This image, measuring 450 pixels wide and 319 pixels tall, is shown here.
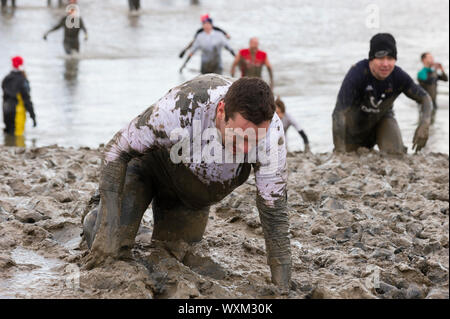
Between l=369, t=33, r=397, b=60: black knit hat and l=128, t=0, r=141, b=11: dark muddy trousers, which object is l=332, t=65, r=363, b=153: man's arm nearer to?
l=369, t=33, r=397, b=60: black knit hat

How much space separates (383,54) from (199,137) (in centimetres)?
406

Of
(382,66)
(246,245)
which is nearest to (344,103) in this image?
(382,66)

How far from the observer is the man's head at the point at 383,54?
7414 mm

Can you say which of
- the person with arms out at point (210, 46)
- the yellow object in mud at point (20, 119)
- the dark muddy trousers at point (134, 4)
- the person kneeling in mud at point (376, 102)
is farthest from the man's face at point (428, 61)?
the dark muddy trousers at point (134, 4)

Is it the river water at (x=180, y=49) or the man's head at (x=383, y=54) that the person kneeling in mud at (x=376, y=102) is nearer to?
the man's head at (x=383, y=54)

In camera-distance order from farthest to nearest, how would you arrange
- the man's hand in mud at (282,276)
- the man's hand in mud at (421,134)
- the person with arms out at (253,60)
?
the person with arms out at (253,60)
the man's hand in mud at (421,134)
the man's hand in mud at (282,276)

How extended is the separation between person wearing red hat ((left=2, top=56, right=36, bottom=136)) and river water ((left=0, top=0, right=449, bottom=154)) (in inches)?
11.2

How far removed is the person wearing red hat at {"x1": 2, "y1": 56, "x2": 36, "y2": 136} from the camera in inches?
472

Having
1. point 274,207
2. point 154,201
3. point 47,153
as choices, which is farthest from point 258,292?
point 47,153

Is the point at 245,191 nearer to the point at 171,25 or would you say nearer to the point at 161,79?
the point at 161,79

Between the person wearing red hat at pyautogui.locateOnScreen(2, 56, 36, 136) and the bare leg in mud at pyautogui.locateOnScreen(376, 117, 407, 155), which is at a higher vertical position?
the person wearing red hat at pyautogui.locateOnScreen(2, 56, 36, 136)

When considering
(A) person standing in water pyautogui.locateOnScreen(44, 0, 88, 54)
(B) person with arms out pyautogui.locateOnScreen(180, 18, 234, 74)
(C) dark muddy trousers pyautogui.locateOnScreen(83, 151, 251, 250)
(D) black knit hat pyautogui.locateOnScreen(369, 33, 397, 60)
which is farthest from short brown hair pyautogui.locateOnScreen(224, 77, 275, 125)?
(A) person standing in water pyautogui.locateOnScreen(44, 0, 88, 54)

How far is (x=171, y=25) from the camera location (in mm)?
25750
